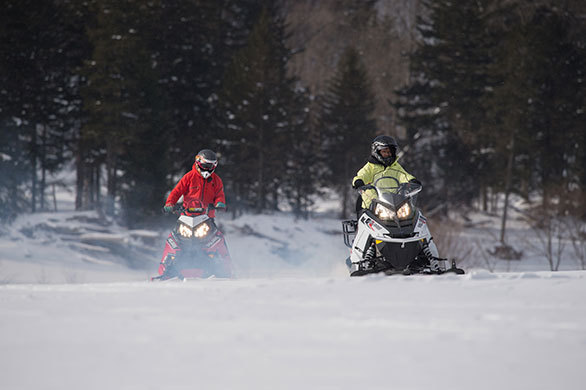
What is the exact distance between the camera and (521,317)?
14.4ft

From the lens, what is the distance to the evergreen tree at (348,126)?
1692 inches

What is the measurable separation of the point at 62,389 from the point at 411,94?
41507 millimetres

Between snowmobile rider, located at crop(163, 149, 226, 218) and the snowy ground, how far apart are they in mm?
3321

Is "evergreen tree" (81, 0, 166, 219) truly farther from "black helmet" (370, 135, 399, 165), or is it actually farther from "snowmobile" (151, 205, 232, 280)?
"black helmet" (370, 135, 399, 165)

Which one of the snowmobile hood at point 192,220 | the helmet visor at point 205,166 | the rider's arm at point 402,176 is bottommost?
the snowmobile hood at point 192,220

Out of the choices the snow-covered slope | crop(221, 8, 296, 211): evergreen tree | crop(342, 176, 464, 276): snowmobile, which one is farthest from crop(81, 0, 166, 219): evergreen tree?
the snow-covered slope

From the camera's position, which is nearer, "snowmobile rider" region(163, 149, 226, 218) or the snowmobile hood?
the snowmobile hood

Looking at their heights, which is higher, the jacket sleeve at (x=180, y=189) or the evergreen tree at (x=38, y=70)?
the evergreen tree at (x=38, y=70)

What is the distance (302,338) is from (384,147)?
196 inches

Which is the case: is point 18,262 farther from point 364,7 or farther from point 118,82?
point 364,7

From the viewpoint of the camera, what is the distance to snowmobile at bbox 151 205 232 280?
982 centimetres

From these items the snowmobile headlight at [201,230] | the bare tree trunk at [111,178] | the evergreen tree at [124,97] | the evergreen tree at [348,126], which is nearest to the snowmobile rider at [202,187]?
the snowmobile headlight at [201,230]

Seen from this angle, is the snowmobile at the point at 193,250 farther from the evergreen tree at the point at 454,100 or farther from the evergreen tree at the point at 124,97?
the evergreen tree at the point at 454,100

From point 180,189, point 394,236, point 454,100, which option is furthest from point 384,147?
point 454,100
